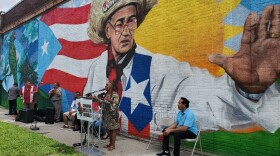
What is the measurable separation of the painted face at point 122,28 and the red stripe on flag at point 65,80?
2.74 metres

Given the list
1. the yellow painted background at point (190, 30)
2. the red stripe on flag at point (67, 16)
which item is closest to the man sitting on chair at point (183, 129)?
the yellow painted background at point (190, 30)

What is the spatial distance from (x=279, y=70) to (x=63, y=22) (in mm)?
10874

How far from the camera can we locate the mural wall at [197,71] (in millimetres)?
6492

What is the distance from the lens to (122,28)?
1054 centimetres

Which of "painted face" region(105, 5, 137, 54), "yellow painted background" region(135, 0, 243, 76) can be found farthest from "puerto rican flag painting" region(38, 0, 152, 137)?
"yellow painted background" region(135, 0, 243, 76)

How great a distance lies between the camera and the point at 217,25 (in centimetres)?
740

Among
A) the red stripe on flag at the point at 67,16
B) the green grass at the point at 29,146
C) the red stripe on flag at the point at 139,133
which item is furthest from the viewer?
the red stripe on flag at the point at 67,16

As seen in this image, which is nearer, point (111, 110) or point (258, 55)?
point (258, 55)

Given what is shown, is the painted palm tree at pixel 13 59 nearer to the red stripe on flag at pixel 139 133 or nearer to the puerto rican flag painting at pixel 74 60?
the puerto rican flag painting at pixel 74 60

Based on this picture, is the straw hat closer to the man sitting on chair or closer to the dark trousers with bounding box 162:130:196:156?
the man sitting on chair

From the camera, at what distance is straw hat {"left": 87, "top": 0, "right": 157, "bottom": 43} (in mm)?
9796

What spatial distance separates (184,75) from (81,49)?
6.24 m

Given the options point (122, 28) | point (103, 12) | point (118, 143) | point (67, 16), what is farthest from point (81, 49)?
point (118, 143)

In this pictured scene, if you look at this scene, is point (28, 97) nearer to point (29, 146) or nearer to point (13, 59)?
point (29, 146)
